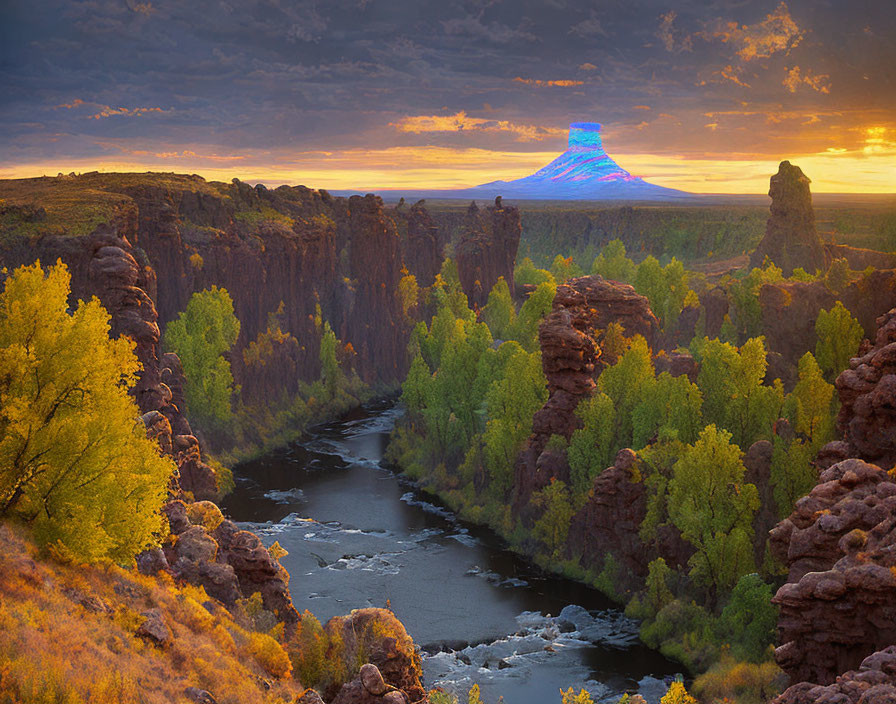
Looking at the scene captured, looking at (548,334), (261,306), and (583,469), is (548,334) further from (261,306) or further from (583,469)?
(261,306)

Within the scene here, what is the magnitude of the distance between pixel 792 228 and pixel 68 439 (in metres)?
145

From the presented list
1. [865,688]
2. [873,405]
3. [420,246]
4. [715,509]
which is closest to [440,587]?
[715,509]

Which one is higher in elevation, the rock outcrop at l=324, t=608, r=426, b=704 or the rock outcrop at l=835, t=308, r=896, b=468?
the rock outcrop at l=835, t=308, r=896, b=468

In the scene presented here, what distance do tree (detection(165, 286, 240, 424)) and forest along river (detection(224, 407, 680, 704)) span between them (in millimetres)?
9000

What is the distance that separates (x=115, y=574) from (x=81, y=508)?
13.8 ft

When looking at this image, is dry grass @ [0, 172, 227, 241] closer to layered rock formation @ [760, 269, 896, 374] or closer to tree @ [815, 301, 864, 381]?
tree @ [815, 301, 864, 381]

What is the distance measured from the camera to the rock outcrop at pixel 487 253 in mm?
175000

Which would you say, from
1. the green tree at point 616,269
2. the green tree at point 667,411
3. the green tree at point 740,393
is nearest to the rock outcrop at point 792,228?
the green tree at point 616,269

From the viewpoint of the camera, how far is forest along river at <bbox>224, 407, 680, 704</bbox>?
203ft

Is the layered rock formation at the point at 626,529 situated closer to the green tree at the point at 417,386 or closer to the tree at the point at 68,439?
the green tree at the point at 417,386

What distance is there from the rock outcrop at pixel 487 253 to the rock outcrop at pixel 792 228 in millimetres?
45763

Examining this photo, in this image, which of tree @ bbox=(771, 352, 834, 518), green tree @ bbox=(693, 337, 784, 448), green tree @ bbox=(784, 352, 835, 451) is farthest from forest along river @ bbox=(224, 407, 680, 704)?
green tree @ bbox=(784, 352, 835, 451)

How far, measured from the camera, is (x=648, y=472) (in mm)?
76125

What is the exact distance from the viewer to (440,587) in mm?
76312
